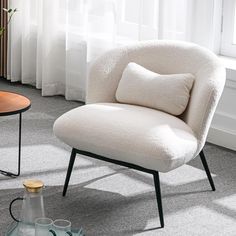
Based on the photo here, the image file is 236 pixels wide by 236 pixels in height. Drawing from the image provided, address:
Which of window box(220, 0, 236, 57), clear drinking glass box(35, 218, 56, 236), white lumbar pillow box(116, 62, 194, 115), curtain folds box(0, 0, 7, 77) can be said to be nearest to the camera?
clear drinking glass box(35, 218, 56, 236)

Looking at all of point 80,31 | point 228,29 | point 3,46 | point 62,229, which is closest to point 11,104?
point 62,229

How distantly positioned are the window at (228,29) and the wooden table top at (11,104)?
65.7 inches

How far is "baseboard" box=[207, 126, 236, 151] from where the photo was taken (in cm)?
420

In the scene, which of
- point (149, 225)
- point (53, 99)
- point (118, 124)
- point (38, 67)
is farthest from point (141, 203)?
point (38, 67)

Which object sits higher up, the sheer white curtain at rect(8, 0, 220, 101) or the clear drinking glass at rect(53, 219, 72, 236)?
the sheer white curtain at rect(8, 0, 220, 101)

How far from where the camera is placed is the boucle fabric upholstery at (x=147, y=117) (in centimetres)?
292

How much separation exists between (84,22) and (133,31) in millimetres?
605

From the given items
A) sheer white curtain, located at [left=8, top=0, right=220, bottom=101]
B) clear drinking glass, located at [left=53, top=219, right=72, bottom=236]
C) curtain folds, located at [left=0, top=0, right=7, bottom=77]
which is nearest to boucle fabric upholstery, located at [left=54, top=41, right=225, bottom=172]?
clear drinking glass, located at [left=53, top=219, right=72, bottom=236]

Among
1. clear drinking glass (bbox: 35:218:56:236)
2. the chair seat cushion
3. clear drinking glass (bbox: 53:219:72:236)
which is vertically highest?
the chair seat cushion

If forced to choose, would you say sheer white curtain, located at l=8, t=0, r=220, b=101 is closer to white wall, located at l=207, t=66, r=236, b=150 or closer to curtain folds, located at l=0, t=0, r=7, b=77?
curtain folds, located at l=0, t=0, r=7, b=77

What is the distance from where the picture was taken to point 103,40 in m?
4.95

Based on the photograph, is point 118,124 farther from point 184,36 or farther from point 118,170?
point 184,36

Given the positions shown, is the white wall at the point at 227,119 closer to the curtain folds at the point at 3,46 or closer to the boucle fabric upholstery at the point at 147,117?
the boucle fabric upholstery at the point at 147,117

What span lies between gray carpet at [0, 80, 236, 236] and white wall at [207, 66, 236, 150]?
0.23 ft
